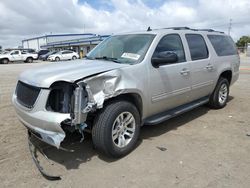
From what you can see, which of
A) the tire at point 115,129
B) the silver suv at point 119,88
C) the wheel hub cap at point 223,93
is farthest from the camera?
the wheel hub cap at point 223,93

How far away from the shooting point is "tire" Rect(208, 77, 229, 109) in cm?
625

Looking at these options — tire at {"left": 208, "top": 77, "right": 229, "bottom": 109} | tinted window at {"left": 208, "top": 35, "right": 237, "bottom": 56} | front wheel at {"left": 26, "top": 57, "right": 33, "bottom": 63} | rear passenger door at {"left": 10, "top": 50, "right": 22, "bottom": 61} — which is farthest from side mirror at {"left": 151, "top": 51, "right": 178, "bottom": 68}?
front wheel at {"left": 26, "top": 57, "right": 33, "bottom": 63}

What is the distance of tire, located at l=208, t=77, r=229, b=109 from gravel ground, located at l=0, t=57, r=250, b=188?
3.63 ft

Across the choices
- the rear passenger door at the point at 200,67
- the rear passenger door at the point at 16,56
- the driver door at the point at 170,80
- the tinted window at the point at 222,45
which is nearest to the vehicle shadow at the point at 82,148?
the driver door at the point at 170,80

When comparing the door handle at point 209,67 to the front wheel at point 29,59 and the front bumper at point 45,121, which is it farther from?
the front wheel at point 29,59

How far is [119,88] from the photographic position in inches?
142

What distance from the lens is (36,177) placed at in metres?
3.33

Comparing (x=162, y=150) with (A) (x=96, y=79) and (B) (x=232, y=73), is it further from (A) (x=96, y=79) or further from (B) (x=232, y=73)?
(B) (x=232, y=73)

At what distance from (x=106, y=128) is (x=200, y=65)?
9.09 ft

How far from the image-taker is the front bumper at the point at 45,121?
327 cm

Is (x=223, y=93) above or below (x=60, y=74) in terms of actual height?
below

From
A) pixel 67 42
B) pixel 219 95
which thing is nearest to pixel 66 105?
pixel 219 95

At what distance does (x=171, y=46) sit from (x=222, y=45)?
227cm

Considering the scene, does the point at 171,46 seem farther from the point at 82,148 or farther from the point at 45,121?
the point at 45,121
